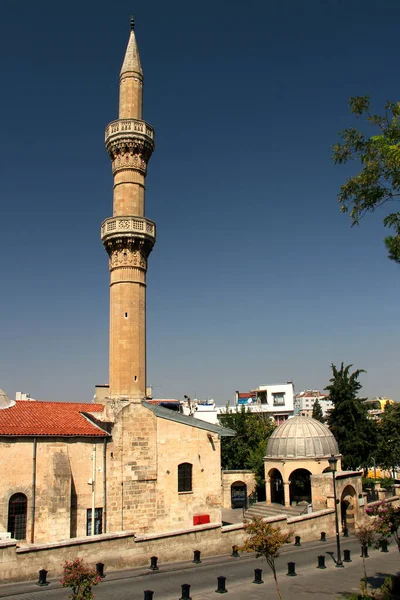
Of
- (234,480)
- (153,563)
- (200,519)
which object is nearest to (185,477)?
(200,519)

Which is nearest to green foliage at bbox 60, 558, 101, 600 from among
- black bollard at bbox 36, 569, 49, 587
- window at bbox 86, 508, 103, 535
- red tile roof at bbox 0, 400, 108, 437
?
black bollard at bbox 36, 569, 49, 587

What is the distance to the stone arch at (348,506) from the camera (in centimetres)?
2785

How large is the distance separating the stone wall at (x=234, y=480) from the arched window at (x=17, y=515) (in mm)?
18612

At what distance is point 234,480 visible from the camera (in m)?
37.9

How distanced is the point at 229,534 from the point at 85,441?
7.84 metres

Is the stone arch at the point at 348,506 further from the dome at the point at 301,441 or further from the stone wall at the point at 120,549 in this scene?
the stone wall at the point at 120,549

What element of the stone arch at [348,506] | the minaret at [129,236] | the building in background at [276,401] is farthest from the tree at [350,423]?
the building in background at [276,401]

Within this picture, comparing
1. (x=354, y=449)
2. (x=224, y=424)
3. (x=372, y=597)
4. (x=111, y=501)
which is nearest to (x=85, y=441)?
(x=111, y=501)

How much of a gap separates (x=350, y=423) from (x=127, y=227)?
23.3 meters

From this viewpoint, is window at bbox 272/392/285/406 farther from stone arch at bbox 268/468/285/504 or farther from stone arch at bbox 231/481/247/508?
stone arch at bbox 268/468/285/504

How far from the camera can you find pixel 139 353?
93.0ft

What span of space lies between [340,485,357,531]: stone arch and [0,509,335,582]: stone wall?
18.3 feet

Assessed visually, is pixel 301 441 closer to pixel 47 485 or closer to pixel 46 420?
pixel 46 420

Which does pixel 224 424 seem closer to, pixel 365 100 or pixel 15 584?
pixel 15 584
